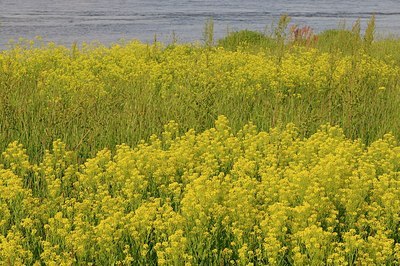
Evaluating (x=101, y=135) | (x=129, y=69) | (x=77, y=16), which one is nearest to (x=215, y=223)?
(x=101, y=135)

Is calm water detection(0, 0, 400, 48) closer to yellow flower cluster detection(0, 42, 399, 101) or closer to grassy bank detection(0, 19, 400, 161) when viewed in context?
yellow flower cluster detection(0, 42, 399, 101)

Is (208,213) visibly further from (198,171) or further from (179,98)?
(179,98)

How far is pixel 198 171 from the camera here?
21.2 ft

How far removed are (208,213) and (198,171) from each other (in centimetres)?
130

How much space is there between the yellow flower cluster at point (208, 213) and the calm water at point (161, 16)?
15783mm

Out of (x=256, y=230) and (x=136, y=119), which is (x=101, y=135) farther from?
(x=256, y=230)

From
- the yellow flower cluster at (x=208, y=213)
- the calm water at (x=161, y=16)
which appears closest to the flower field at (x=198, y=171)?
the yellow flower cluster at (x=208, y=213)

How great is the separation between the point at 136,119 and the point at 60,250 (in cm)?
303

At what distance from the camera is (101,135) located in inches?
299

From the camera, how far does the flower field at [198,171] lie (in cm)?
484

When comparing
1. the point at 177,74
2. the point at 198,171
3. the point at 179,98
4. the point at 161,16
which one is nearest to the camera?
the point at 198,171

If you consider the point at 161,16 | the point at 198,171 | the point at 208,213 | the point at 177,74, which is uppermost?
the point at 208,213

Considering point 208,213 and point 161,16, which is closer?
point 208,213

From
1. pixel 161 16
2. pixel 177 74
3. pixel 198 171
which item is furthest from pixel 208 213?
pixel 161 16
